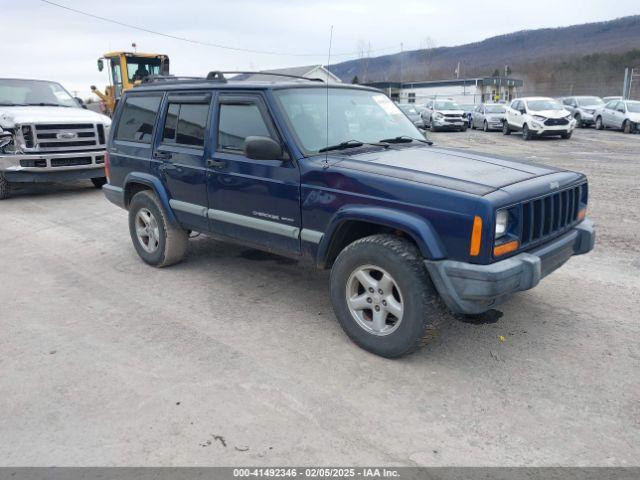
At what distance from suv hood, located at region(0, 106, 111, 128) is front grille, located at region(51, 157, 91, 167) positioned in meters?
0.68

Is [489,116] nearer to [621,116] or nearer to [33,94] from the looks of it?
[621,116]

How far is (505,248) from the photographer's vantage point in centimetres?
336

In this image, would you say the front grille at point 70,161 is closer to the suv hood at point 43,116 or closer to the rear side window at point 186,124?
the suv hood at point 43,116

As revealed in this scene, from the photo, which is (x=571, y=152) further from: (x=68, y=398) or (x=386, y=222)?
(x=68, y=398)

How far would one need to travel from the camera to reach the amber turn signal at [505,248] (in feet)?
10.8

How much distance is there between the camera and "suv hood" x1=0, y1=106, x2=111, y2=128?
30.5 feet

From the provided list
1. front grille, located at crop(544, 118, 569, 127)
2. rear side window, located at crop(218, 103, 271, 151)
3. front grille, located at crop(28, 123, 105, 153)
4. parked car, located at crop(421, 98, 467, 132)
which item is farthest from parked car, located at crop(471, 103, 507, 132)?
rear side window, located at crop(218, 103, 271, 151)

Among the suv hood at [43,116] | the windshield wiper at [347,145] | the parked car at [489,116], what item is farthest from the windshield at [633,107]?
the windshield wiper at [347,145]

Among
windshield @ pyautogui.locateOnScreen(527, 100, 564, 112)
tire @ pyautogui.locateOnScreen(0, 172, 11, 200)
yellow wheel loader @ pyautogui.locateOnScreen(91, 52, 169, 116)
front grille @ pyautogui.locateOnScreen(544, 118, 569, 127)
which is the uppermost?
yellow wheel loader @ pyautogui.locateOnScreen(91, 52, 169, 116)

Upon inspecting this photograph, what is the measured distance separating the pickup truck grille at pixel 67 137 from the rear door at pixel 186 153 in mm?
5133

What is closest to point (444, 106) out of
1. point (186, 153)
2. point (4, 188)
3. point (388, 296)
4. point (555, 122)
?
point (555, 122)

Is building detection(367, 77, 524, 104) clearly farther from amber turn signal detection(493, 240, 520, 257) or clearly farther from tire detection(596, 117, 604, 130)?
amber turn signal detection(493, 240, 520, 257)

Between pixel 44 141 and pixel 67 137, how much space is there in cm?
40

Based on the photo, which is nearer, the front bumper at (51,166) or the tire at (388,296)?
the tire at (388,296)
